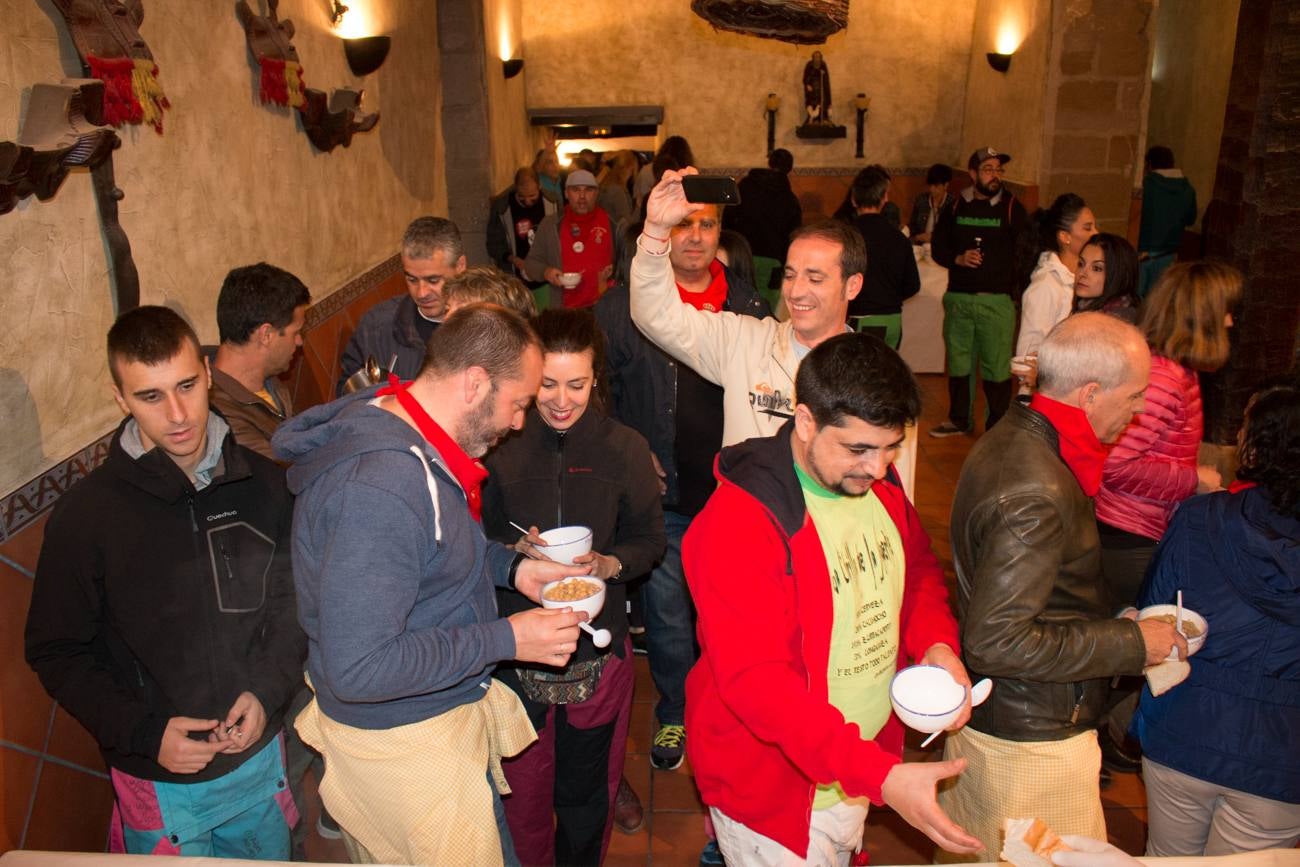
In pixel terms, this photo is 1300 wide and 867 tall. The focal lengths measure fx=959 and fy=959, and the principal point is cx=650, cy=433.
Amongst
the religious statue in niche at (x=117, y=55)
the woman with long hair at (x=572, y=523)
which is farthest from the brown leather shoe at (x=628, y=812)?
the religious statue in niche at (x=117, y=55)

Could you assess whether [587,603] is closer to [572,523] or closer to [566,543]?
[566,543]

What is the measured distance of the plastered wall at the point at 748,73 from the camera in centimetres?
1112


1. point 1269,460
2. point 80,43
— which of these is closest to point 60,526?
point 80,43

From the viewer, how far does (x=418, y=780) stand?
6.15 ft

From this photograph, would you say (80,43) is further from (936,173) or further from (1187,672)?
(936,173)

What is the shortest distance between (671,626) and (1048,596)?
1.60 meters

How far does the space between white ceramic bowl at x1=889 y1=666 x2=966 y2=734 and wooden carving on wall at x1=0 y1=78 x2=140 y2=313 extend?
→ 2252 millimetres

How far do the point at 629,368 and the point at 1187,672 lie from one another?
201 cm

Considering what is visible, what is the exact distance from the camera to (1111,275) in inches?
158

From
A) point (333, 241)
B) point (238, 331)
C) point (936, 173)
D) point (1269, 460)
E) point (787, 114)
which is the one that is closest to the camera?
point (1269, 460)

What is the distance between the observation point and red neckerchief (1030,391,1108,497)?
2.12 m

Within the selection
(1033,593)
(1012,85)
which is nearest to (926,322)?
(1012,85)

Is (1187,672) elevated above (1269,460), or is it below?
below

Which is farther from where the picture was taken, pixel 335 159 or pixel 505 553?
pixel 335 159
